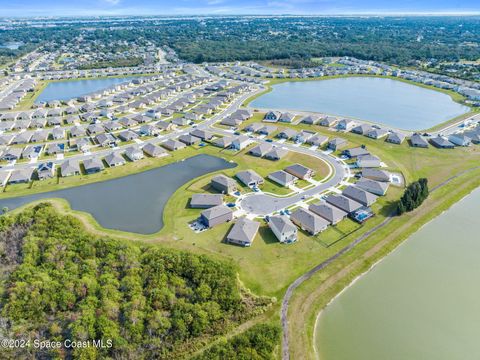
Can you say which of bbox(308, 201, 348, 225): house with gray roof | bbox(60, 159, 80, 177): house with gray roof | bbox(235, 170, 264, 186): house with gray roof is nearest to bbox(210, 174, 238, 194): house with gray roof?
bbox(235, 170, 264, 186): house with gray roof

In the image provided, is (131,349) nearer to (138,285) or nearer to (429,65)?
(138,285)

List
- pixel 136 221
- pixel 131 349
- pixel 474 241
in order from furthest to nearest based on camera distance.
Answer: pixel 136 221
pixel 474 241
pixel 131 349

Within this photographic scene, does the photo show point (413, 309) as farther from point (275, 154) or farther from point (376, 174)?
point (275, 154)

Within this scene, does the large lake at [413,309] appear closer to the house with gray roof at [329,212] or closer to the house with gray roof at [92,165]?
the house with gray roof at [329,212]

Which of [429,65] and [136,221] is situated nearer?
[136,221]

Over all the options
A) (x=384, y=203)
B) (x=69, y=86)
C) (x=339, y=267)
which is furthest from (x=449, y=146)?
(x=69, y=86)

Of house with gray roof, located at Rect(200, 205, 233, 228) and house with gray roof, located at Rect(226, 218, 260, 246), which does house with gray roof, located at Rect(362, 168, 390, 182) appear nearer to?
house with gray roof, located at Rect(226, 218, 260, 246)
